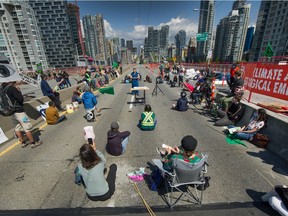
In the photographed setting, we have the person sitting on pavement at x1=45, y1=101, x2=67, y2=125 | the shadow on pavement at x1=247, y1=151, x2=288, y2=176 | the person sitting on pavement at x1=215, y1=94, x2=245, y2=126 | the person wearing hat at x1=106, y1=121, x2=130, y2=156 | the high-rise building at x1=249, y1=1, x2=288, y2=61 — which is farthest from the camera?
the high-rise building at x1=249, y1=1, x2=288, y2=61

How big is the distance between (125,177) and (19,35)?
316 feet

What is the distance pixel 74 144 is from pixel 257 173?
5354 millimetres

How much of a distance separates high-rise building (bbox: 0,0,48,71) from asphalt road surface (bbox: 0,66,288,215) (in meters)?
84.0

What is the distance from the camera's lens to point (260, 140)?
4.53 metres

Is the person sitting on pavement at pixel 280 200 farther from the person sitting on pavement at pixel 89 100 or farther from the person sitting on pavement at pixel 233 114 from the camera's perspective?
the person sitting on pavement at pixel 89 100

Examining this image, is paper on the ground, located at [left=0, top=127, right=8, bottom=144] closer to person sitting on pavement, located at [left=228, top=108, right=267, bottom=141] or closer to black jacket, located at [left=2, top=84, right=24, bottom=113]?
black jacket, located at [left=2, top=84, right=24, bottom=113]

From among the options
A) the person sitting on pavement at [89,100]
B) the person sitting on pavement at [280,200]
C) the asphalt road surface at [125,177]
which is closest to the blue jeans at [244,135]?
the asphalt road surface at [125,177]

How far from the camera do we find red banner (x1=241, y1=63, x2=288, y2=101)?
523 centimetres

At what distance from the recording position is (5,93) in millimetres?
4293

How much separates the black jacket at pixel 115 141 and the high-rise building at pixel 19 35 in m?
85.4

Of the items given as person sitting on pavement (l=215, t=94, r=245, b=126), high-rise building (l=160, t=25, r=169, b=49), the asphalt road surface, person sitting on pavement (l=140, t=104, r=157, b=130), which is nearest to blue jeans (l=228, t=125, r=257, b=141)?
the asphalt road surface

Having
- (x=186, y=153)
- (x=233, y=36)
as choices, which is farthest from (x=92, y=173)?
(x=233, y=36)

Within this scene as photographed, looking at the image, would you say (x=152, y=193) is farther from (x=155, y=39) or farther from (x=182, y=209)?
(x=155, y=39)

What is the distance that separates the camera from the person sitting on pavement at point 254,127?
4617 millimetres
